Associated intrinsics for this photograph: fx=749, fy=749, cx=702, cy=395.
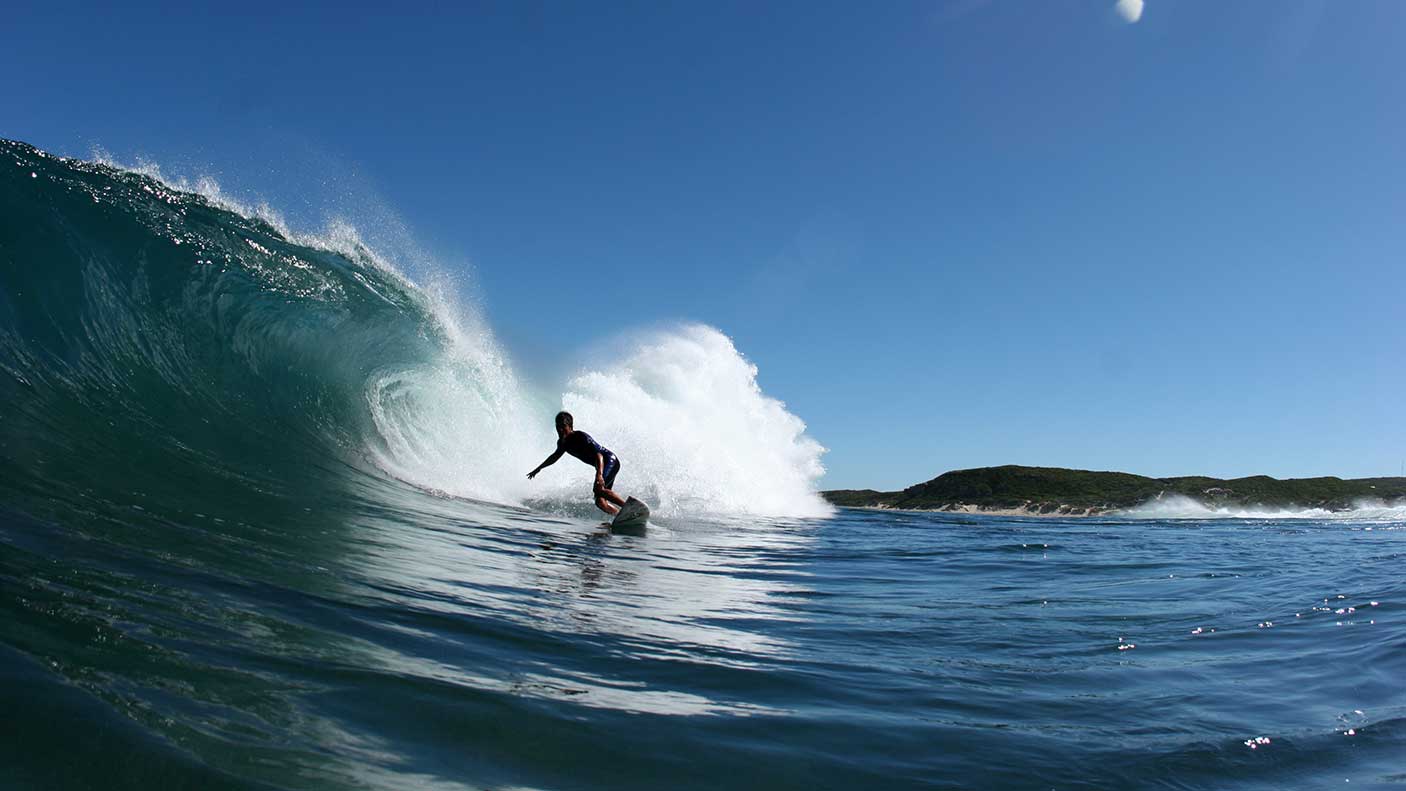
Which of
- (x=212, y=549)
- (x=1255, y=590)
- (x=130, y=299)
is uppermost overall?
(x=130, y=299)

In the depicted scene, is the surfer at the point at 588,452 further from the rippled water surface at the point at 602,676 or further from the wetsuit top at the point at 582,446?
the rippled water surface at the point at 602,676

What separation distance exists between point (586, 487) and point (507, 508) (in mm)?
3561

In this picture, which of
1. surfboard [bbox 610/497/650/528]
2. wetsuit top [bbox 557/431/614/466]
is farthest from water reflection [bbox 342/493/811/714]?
wetsuit top [bbox 557/431/614/466]

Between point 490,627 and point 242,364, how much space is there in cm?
1042

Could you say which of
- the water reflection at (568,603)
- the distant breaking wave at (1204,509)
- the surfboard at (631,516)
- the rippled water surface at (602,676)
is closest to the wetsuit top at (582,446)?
the surfboard at (631,516)

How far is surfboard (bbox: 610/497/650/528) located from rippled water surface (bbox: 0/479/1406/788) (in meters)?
4.06

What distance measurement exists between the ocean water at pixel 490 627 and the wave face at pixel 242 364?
0.30 ft

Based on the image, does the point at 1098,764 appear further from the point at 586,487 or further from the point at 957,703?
the point at 586,487

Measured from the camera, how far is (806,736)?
2846 millimetres

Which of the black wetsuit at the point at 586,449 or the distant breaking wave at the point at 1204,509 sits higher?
the black wetsuit at the point at 586,449

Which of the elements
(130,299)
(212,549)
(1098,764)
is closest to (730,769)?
(1098,764)

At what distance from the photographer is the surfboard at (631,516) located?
35.8ft

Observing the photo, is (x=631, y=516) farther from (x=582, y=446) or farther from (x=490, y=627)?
(x=490, y=627)

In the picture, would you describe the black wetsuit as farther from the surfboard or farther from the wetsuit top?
the surfboard
